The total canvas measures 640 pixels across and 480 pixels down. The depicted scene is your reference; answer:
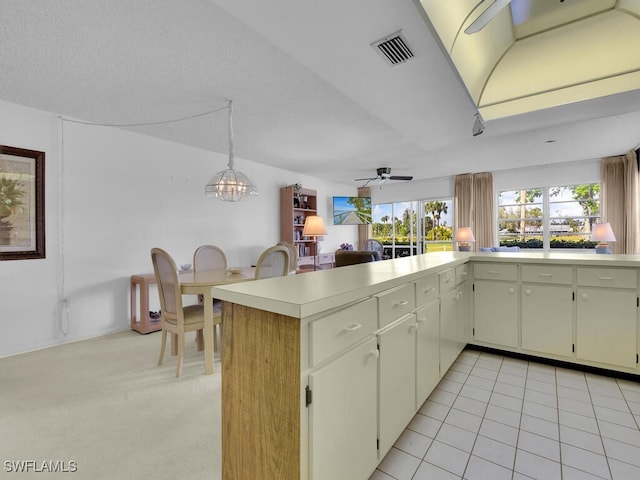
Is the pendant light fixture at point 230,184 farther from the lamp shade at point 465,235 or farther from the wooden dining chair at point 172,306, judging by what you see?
the lamp shade at point 465,235

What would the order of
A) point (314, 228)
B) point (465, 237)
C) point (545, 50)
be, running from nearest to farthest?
point (545, 50)
point (314, 228)
point (465, 237)

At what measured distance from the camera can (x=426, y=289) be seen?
1.82 m

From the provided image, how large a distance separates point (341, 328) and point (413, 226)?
7197 millimetres

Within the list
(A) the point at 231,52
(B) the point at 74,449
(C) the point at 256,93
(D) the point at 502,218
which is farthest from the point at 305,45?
(D) the point at 502,218

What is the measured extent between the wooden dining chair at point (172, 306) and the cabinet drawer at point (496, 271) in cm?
251

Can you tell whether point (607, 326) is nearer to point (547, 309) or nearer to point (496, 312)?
point (547, 309)

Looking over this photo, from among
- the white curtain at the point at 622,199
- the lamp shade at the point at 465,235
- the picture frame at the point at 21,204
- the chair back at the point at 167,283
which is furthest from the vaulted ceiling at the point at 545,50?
the picture frame at the point at 21,204

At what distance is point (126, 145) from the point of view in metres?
3.72

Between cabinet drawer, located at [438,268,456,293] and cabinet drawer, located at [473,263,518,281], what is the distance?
0.56 m

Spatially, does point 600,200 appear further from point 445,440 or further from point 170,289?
point 170,289

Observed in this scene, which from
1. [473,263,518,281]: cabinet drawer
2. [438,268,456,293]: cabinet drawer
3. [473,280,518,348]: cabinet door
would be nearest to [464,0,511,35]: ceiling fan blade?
[438,268,456,293]: cabinet drawer

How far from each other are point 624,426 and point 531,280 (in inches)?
42.1

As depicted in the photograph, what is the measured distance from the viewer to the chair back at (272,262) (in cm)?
264

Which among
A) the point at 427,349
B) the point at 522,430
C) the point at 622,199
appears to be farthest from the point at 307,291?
the point at 622,199
